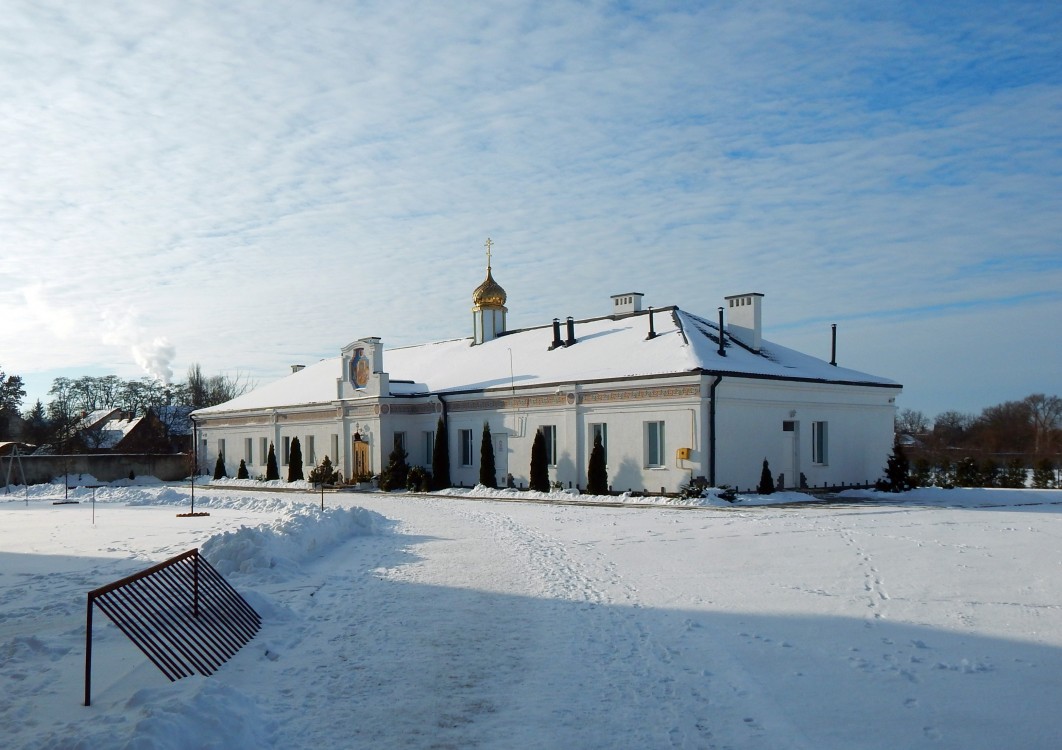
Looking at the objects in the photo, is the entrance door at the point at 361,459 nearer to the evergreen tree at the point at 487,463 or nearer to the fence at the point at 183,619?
the evergreen tree at the point at 487,463

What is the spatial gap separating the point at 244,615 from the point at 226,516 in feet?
49.0

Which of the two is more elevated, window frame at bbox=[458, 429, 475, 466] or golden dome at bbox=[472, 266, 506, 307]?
golden dome at bbox=[472, 266, 506, 307]

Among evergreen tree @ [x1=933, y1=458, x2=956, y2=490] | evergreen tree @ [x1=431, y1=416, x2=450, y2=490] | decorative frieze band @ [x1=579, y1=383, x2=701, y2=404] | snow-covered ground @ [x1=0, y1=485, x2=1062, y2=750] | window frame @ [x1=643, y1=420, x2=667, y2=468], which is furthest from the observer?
evergreen tree @ [x1=431, y1=416, x2=450, y2=490]

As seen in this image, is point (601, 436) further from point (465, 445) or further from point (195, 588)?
point (195, 588)

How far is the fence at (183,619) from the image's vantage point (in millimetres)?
7145

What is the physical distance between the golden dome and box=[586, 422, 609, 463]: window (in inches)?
448

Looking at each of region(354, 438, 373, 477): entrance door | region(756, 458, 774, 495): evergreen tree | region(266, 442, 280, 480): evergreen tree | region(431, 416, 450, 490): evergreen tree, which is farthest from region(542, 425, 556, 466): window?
region(266, 442, 280, 480): evergreen tree

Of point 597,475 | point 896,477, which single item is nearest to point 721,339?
point 597,475

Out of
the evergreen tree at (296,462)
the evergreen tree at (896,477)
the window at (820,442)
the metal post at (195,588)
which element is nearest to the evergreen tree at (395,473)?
the evergreen tree at (296,462)

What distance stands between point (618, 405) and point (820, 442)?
6.36 metres

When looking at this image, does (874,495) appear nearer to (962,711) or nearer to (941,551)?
(941,551)

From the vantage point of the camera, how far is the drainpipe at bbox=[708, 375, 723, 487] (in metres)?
24.4

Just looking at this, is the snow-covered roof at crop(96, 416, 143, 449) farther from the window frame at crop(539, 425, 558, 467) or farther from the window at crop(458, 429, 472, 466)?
the window frame at crop(539, 425, 558, 467)

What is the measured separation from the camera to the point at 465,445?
3206cm
